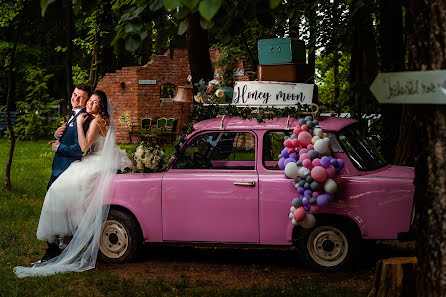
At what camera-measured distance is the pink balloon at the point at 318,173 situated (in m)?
5.95

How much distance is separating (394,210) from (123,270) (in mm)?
3002

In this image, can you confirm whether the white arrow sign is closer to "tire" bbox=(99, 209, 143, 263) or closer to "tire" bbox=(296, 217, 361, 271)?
"tire" bbox=(296, 217, 361, 271)

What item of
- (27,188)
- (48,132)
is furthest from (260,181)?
(48,132)

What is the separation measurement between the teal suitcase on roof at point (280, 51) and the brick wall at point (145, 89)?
1807 cm

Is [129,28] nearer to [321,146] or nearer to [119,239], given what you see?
[321,146]

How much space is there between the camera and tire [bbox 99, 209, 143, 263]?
22.8ft

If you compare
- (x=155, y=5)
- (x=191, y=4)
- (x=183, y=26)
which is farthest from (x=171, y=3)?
(x=155, y=5)

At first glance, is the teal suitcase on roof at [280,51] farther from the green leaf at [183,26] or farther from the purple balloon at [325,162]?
the green leaf at [183,26]

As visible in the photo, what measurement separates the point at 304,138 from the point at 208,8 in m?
3.44

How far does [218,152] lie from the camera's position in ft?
23.0

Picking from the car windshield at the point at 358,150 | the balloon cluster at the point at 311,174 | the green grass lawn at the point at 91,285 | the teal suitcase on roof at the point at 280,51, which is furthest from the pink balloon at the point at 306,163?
the teal suitcase on roof at the point at 280,51

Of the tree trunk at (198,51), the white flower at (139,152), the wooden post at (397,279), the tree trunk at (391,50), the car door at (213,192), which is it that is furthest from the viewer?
the tree trunk at (198,51)

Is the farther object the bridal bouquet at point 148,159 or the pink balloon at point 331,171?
the bridal bouquet at point 148,159

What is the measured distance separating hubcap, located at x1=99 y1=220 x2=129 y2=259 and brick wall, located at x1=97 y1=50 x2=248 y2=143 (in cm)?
1799
